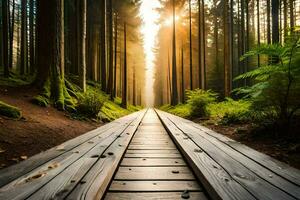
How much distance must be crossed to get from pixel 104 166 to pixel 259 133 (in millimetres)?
3854

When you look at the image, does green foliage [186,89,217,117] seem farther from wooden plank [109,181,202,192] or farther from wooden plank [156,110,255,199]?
wooden plank [109,181,202,192]

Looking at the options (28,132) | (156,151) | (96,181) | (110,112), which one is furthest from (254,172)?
(110,112)

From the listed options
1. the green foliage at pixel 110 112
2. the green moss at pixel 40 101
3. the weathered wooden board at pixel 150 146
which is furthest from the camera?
the green foliage at pixel 110 112

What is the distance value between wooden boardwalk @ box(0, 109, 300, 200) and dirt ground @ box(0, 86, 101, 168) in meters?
1.04

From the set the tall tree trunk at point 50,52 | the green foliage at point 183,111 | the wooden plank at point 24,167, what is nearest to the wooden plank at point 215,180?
the wooden plank at point 24,167

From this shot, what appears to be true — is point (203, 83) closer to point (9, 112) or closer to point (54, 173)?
point (9, 112)

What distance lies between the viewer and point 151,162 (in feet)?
11.0

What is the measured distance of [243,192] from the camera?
1.84 meters

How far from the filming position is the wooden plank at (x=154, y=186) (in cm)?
232

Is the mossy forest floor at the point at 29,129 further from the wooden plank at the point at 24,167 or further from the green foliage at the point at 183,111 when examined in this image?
the green foliage at the point at 183,111

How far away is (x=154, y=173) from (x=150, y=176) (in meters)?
0.12

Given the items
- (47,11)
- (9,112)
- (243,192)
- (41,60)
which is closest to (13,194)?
(243,192)

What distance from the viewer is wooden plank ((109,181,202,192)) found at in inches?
91.5

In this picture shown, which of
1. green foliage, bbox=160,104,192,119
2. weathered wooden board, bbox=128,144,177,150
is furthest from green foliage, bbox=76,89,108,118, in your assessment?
green foliage, bbox=160,104,192,119
